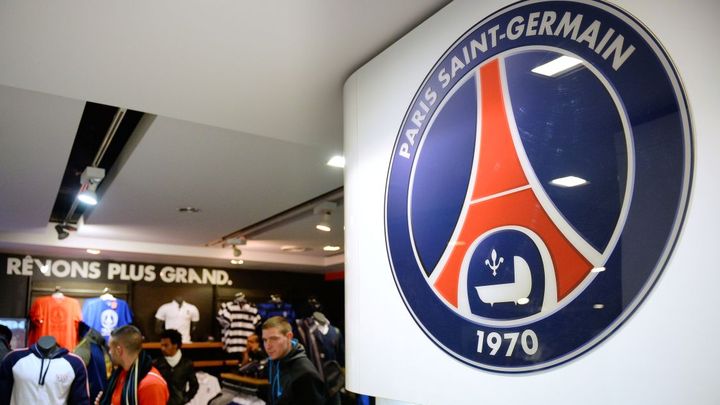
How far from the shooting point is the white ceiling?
6.64ft

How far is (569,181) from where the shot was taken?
4.50 ft

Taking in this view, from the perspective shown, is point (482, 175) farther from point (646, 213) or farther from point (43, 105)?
point (43, 105)

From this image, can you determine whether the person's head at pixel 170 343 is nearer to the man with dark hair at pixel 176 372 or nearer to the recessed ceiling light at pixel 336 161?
the man with dark hair at pixel 176 372

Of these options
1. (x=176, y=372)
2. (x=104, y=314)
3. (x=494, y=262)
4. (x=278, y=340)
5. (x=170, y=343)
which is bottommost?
(x=176, y=372)

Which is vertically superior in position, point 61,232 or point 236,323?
point 61,232

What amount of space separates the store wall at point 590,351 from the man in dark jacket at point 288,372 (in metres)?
2.46

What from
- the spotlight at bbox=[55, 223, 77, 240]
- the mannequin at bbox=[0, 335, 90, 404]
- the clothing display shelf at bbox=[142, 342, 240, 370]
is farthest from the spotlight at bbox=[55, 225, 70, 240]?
the clothing display shelf at bbox=[142, 342, 240, 370]

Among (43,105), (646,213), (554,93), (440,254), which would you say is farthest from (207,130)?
(646,213)

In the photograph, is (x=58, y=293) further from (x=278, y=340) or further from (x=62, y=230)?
(x=278, y=340)

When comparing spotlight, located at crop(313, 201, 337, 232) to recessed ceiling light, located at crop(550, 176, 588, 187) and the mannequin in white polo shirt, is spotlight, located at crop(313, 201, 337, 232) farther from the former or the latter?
the mannequin in white polo shirt

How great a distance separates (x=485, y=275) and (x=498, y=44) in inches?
26.6

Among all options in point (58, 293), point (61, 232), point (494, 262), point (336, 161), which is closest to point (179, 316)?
point (58, 293)

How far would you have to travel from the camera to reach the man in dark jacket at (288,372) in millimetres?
4453

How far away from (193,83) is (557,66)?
166 cm
